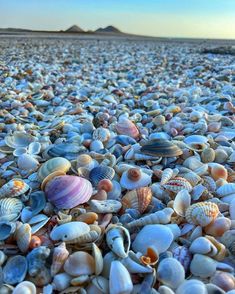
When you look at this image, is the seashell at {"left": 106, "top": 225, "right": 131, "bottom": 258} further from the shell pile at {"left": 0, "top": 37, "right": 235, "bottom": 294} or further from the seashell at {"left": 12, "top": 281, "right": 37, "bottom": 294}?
the seashell at {"left": 12, "top": 281, "right": 37, "bottom": 294}

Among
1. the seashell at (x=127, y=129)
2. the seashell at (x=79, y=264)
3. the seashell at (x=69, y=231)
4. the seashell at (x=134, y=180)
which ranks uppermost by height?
the seashell at (x=127, y=129)

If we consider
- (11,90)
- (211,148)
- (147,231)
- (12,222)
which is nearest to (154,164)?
(211,148)

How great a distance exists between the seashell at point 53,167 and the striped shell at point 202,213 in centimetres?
80

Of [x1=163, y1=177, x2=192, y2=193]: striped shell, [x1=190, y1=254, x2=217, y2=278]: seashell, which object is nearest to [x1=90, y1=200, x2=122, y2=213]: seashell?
[x1=163, y1=177, x2=192, y2=193]: striped shell

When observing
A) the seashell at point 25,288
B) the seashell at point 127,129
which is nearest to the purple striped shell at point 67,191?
the seashell at point 25,288

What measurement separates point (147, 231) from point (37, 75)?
4.64 m

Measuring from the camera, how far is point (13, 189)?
210cm

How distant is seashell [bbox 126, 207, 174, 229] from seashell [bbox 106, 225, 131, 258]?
0.09m

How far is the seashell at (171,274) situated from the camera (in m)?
1.54

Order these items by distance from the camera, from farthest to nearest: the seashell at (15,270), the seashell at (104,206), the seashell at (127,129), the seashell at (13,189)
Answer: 1. the seashell at (127,129)
2. the seashell at (13,189)
3. the seashell at (104,206)
4. the seashell at (15,270)

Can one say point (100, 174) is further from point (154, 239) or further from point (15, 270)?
point (15, 270)

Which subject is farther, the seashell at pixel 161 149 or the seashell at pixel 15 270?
the seashell at pixel 161 149

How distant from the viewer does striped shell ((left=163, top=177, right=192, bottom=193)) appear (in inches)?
83.0

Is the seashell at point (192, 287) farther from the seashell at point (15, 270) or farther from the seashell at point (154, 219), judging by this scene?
the seashell at point (15, 270)
